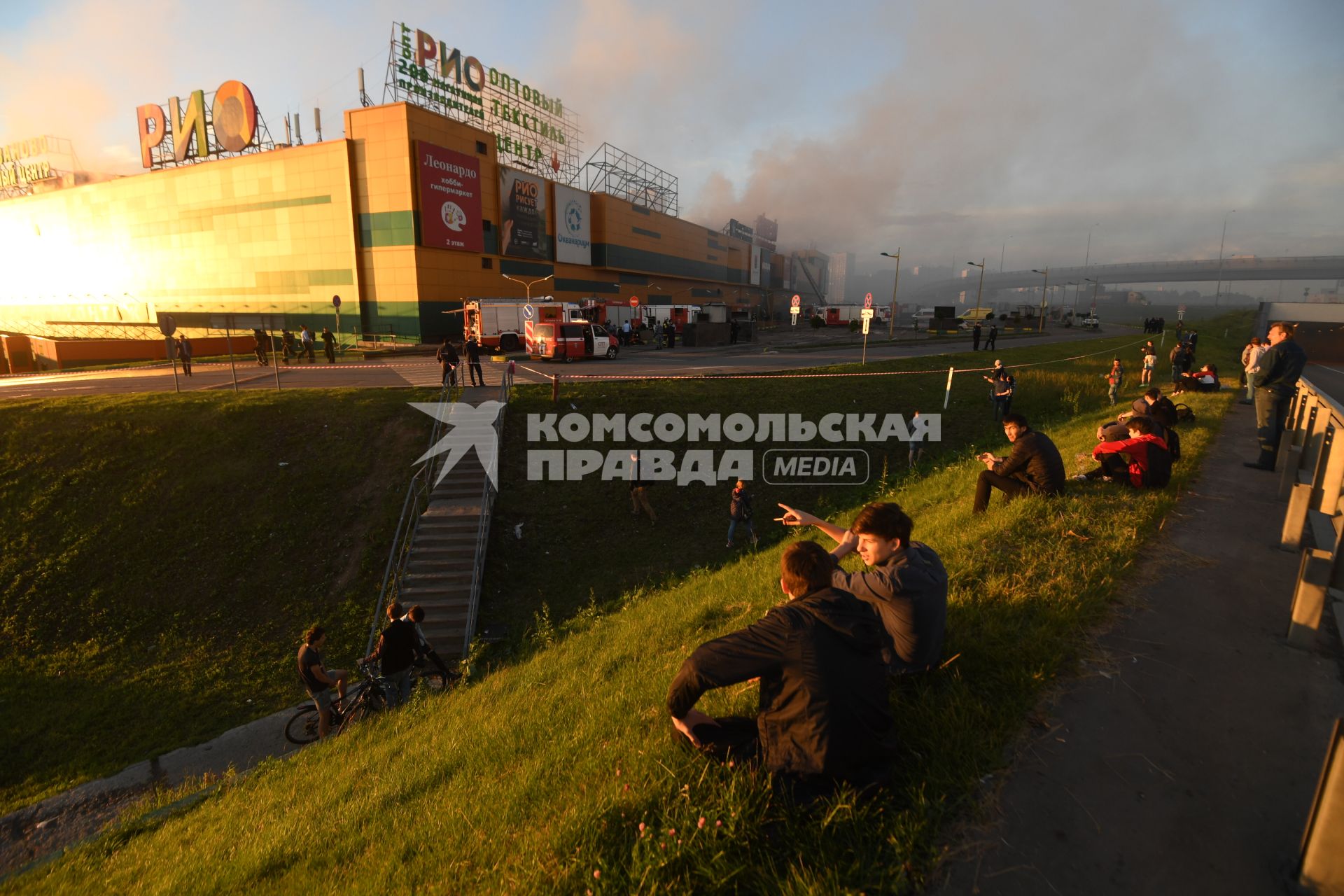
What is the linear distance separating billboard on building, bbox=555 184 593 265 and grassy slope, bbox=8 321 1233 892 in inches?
1953

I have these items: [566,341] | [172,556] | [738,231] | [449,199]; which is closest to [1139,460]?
[172,556]

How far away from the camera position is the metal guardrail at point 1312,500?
3838 mm

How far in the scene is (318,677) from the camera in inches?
304

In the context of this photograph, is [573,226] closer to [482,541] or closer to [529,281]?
[529,281]

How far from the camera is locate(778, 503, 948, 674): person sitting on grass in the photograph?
3.56 meters

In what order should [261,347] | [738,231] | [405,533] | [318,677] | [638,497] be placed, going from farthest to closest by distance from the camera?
[738,231] < [261,347] < [638,497] < [405,533] < [318,677]

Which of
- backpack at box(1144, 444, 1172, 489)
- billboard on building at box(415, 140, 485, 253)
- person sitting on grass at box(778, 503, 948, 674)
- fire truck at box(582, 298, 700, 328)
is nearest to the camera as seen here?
person sitting on grass at box(778, 503, 948, 674)

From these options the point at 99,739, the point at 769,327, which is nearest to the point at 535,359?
the point at 99,739

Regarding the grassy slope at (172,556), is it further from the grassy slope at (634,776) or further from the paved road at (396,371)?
the grassy slope at (634,776)

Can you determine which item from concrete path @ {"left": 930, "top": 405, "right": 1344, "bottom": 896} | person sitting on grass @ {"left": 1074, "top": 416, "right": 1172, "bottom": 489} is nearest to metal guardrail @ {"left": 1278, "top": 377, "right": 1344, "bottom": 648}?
concrete path @ {"left": 930, "top": 405, "right": 1344, "bottom": 896}

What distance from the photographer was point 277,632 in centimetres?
1095
